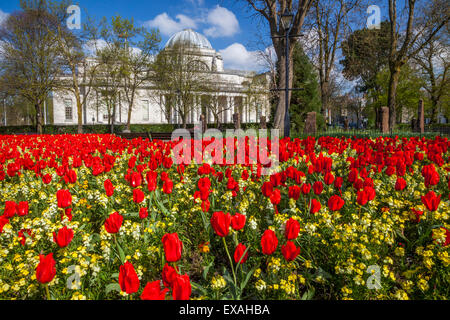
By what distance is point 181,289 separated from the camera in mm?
1206

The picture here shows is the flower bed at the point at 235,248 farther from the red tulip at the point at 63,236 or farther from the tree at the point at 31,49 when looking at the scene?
the tree at the point at 31,49

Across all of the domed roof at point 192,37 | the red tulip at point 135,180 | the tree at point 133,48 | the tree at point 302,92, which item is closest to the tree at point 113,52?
the tree at point 133,48

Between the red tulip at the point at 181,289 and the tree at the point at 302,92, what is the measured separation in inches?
904

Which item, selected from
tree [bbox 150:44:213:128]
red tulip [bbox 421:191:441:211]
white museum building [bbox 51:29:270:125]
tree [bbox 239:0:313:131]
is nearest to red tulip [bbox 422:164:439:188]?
red tulip [bbox 421:191:441:211]

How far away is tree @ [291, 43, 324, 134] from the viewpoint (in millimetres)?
23516

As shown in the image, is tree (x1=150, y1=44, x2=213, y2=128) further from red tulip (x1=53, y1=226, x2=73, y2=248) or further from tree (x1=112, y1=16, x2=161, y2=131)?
red tulip (x1=53, y1=226, x2=73, y2=248)

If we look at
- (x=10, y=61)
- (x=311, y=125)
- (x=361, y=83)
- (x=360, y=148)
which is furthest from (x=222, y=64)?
(x=360, y=148)

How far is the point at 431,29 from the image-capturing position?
19.1 meters

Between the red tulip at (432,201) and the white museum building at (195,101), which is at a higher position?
the white museum building at (195,101)

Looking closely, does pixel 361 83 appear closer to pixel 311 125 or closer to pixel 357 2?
pixel 357 2

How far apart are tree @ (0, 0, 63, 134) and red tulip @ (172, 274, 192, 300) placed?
94.8ft

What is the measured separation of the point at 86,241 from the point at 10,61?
30377 mm

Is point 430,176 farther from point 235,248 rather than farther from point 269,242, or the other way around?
point 269,242

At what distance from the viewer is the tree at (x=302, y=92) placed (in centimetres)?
2352
